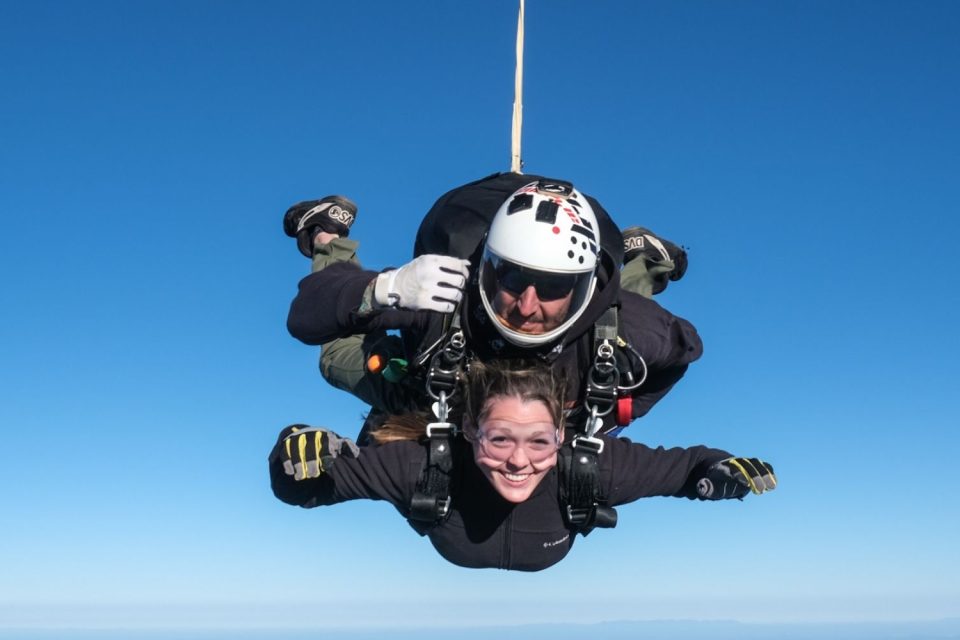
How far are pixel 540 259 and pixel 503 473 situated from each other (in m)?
0.96

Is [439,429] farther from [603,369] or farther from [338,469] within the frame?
[603,369]

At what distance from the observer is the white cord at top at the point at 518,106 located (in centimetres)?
532

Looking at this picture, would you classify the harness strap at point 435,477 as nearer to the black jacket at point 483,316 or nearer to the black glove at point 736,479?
the black jacket at point 483,316

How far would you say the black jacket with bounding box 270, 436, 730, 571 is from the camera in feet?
16.1

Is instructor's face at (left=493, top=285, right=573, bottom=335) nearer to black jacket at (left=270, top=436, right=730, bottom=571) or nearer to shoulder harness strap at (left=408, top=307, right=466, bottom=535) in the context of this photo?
shoulder harness strap at (left=408, top=307, right=466, bottom=535)

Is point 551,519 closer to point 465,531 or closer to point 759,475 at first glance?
point 465,531

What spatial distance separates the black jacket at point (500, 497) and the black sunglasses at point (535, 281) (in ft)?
2.67

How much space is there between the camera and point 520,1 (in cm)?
548

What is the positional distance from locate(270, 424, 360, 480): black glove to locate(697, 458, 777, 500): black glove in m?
1.61

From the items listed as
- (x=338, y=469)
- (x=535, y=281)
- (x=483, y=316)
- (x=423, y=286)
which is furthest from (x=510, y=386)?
(x=338, y=469)

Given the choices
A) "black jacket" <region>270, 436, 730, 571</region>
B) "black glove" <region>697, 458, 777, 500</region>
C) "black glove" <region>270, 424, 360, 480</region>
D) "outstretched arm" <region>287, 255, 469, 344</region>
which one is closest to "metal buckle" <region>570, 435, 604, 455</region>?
"black jacket" <region>270, 436, 730, 571</region>

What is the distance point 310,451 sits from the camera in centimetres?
445

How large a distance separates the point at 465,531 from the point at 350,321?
3.78 feet

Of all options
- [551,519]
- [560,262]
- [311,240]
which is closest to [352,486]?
[551,519]
